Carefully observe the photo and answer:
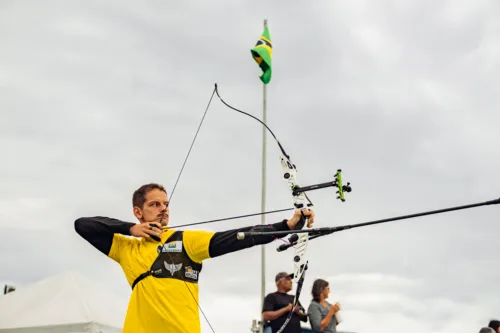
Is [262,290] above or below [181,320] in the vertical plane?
above

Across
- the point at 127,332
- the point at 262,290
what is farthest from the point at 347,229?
the point at 262,290

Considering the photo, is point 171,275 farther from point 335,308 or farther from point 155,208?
point 335,308

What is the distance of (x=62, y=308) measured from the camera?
949cm

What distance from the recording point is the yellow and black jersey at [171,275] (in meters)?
4.16

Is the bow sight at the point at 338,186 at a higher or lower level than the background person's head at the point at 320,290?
lower

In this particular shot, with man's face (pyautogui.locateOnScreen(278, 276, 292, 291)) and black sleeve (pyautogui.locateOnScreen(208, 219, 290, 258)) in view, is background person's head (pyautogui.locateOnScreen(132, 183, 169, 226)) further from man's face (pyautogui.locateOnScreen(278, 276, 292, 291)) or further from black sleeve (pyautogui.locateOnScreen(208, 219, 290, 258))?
man's face (pyautogui.locateOnScreen(278, 276, 292, 291))

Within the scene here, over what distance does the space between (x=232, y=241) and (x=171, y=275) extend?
1.50 feet

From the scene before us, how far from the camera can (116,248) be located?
184 inches

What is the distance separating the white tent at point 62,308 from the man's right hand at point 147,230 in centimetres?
516

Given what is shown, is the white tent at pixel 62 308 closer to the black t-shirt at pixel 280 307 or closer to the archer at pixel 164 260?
the black t-shirt at pixel 280 307

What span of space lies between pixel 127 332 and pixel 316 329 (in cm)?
399

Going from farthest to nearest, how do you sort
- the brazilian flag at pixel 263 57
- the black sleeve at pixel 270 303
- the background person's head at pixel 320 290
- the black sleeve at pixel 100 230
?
the brazilian flag at pixel 263 57, the background person's head at pixel 320 290, the black sleeve at pixel 270 303, the black sleeve at pixel 100 230

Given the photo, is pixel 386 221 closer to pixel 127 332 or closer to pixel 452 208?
pixel 452 208

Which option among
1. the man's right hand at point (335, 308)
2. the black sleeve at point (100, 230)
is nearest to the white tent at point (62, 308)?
the man's right hand at point (335, 308)
